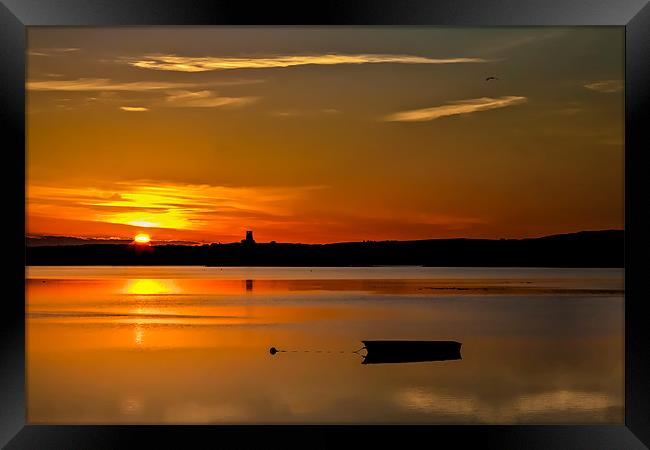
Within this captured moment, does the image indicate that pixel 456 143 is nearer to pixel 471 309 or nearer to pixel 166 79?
pixel 166 79

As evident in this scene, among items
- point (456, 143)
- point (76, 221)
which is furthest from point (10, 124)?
point (456, 143)

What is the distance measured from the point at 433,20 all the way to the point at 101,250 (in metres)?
16.6

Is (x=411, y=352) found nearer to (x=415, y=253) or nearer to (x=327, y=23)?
(x=415, y=253)

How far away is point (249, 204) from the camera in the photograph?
18141 millimetres

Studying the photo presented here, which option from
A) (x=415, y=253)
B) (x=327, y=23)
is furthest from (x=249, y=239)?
(x=327, y=23)

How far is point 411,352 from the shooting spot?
13906mm

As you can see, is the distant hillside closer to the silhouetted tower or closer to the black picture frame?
the silhouetted tower

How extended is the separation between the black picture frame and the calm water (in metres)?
4.28

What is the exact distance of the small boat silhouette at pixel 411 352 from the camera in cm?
1353

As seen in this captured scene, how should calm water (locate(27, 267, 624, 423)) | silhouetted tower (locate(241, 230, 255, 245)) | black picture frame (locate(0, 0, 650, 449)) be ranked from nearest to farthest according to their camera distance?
1. black picture frame (locate(0, 0, 650, 449))
2. calm water (locate(27, 267, 624, 423))
3. silhouetted tower (locate(241, 230, 255, 245))

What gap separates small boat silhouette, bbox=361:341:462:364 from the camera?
44.4 feet

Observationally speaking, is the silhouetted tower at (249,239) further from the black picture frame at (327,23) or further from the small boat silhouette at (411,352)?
the black picture frame at (327,23)

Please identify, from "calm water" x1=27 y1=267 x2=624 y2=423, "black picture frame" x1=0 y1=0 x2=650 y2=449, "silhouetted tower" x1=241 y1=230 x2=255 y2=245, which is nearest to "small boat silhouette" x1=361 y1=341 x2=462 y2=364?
"calm water" x1=27 y1=267 x2=624 y2=423

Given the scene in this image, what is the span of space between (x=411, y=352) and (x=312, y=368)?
1701 millimetres
